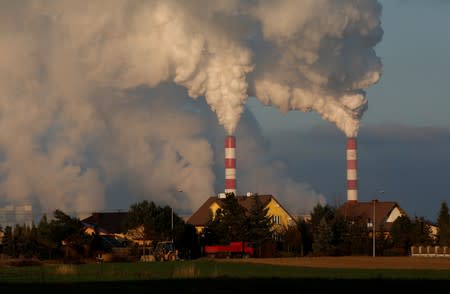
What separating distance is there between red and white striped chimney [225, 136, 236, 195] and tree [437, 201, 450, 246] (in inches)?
903

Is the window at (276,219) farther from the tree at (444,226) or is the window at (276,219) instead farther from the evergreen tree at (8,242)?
the evergreen tree at (8,242)

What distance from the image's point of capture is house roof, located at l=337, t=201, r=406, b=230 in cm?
10532

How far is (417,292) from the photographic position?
28.9 meters

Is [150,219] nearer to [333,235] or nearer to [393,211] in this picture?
[333,235]

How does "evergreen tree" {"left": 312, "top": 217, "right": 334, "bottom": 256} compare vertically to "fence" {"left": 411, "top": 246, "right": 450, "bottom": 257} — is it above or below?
above

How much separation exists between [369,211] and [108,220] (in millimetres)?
33364

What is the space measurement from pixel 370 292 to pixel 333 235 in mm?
66982

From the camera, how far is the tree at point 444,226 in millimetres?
96312

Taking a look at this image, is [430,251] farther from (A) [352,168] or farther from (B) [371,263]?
(B) [371,263]

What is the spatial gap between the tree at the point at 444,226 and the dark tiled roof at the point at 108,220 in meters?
37.6

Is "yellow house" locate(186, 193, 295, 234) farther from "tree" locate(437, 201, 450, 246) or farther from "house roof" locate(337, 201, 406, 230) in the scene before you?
"tree" locate(437, 201, 450, 246)

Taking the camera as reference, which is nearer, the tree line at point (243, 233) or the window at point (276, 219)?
the tree line at point (243, 233)

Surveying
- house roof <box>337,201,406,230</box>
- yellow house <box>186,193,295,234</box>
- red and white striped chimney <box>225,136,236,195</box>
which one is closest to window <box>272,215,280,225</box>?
yellow house <box>186,193,295,234</box>

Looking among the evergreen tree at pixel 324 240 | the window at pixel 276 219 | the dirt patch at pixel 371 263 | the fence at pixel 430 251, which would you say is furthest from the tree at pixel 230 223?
the dirt patch at pixel 371 263
